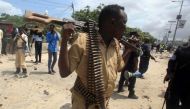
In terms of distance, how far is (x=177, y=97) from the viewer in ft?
19.2

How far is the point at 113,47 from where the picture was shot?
361 centimetres

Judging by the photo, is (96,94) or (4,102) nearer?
(96,94)

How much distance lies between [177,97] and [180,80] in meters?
0.30

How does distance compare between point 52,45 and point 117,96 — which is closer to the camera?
point 117,96

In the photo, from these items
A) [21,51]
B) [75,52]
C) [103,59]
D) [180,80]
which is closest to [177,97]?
[180,80]

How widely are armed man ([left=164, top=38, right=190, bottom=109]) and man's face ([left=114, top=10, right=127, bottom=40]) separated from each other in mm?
2492

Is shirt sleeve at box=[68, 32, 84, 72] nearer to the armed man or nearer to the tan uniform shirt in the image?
the tan uniform shirt

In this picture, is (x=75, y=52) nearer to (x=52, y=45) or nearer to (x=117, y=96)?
(x=117, y=96)

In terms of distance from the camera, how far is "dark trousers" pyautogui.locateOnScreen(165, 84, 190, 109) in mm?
5723

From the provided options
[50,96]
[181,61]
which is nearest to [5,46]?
[50,96]

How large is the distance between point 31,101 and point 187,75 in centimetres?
441

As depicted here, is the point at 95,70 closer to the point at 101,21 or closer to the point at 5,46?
the point at 101,21

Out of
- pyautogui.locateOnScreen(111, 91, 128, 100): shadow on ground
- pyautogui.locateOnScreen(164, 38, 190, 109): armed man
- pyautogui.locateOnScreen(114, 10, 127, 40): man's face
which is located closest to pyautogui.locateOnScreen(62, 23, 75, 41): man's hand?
pyautogui.locateOnScreen(114, 10, 127, 40): man's face

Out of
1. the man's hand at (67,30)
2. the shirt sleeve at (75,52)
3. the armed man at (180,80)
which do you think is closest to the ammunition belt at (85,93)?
the shirt sleeve at (75,52)
